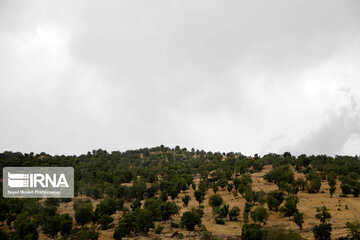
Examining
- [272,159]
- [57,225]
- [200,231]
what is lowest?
[200,231]

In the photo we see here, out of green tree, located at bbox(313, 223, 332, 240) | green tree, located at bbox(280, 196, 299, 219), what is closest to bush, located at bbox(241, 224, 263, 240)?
green tree, located at bbox(313, 223, 332, 240)

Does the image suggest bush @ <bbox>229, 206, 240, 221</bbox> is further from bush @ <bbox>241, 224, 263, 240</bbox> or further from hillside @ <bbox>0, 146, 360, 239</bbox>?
bush @ <bbox>241, 224, 263, 240</bbox>

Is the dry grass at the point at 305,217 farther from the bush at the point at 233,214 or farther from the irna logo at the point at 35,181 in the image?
the irna logo at the point at 35,181

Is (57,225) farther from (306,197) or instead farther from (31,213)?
(306,197)

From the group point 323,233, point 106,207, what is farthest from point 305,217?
point 106,207

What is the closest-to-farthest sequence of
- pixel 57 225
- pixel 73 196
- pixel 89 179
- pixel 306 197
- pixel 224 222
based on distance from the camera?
pixel 57 225 → pixel 224 222 → pixel 306 197 → pixel 73 196 → pixel 89 179

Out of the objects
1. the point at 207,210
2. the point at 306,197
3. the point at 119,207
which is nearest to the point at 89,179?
the point at 119,207

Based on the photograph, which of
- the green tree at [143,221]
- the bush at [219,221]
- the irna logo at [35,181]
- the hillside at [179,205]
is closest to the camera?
the green tree at [143,221]

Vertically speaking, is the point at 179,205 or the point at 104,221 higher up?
the point at 104,221

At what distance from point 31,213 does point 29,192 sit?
25517mm

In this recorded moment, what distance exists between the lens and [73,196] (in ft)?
330

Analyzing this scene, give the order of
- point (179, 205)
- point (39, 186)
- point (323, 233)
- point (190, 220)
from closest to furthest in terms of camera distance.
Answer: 1. point (323, 233)
2. point (190, 220)
3. point (179, 205)
4. point (39, 186)

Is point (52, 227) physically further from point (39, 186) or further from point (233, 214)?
point (39, 186)

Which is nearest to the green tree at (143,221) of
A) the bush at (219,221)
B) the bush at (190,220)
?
the bush at (190,220)
